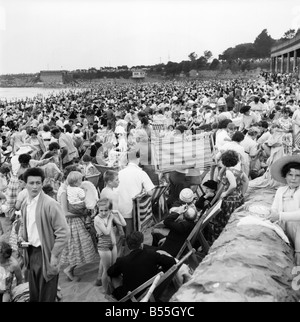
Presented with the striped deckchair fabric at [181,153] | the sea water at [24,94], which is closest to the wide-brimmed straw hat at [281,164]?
the striped deckchair fabric at [181,153]

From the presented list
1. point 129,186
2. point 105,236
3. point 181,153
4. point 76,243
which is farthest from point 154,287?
point 181,153

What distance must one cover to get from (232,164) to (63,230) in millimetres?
2109

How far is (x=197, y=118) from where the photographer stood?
11.1m

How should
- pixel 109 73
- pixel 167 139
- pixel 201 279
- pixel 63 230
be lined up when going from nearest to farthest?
pixel 201 279
pixel 63 230
pixel 167 139
pixel 109 73

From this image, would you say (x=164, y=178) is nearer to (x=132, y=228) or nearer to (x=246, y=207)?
(x=132, y=228)

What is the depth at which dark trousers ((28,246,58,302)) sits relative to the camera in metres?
3.35

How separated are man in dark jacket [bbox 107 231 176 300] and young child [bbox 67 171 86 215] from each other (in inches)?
42.2

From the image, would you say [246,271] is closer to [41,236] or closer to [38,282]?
[41,236]

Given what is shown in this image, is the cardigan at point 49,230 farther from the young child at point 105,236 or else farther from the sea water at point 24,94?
the sea water at point 24,94

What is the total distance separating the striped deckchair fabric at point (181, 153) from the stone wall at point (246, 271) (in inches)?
87.7

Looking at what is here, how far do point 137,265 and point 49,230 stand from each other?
789 mm

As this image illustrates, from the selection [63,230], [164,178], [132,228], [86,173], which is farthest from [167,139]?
[63,230]

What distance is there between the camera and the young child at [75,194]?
14.2 ft

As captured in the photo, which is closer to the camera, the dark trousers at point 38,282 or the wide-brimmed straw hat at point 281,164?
the wide-brimmed straw hat at point 281,164
